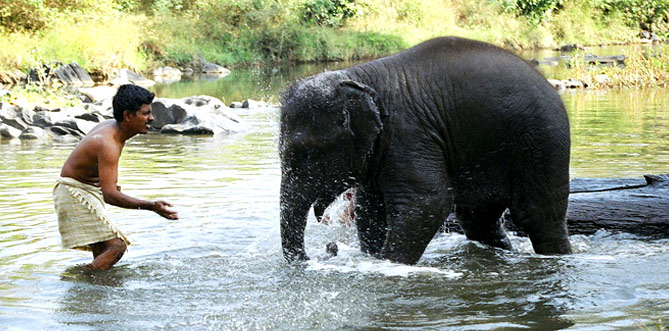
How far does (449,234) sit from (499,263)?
40.8 inches

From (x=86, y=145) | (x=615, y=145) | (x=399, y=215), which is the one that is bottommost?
(x=615, y=145)

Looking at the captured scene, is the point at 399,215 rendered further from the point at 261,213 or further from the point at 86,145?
the point at 261,213

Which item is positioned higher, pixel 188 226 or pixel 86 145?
pixel 86 145

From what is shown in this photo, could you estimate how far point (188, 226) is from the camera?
8648 millimetres

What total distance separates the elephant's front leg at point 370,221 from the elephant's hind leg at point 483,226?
0.71 meters

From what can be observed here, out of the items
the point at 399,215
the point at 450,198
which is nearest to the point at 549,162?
the point at 450,198

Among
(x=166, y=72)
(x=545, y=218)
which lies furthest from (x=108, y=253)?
(x=166, y=72)

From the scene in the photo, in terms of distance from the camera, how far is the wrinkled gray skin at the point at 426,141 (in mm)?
6211

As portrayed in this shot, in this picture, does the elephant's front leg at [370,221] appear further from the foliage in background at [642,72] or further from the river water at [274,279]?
the foliage in background at [642,72]

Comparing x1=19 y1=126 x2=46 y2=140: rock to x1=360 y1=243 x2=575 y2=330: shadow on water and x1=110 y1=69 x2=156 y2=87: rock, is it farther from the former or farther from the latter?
x1=110 y1=69 x2=156 y2=87: rock

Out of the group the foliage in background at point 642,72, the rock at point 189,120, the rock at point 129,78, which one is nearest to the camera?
the rock at point 189,120

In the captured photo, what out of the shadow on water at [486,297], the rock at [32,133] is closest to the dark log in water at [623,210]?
the shadow on water at [486,297]

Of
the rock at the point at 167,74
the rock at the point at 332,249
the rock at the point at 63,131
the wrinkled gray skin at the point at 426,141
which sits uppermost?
the wrinkled gray skin at the point at 426,141

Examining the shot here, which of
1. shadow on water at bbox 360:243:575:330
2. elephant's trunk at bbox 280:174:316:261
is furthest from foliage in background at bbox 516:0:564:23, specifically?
elephant's trunk at bbox 280:174:316:261
